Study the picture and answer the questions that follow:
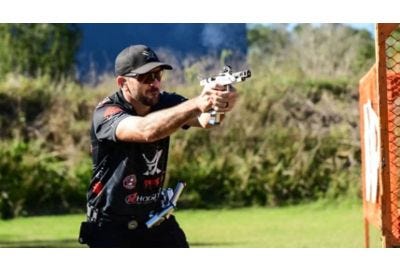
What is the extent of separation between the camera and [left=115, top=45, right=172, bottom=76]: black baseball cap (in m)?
6.02

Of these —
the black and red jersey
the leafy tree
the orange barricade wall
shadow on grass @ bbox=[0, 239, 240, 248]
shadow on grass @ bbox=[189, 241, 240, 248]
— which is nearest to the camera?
the black and red jersey

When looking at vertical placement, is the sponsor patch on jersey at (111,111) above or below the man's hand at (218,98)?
below

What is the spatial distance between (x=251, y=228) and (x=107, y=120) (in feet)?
28.7

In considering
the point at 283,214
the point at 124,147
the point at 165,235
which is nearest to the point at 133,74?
the point at 124,147

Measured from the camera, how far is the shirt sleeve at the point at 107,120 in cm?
593

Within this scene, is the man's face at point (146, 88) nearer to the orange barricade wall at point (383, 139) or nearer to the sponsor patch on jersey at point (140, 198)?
the sponsor patch on jersey at point (140, 198)

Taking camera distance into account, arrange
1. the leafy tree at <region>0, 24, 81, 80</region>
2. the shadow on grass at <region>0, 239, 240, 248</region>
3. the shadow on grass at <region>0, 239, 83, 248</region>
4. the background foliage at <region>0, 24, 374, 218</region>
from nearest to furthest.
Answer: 1. the shadow on grass at <region>0, 239, 240, 248</region>
2. the shadow on grass at <region>0, 239, 83, 248</region>
3. the background foliage at <region>0, 24, 374, 218</region>
4. the leafy tree at <region>0, 24, 81, 80</region>

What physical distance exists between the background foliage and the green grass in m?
0.57

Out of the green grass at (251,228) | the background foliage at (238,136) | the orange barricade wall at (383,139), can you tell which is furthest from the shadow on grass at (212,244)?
the background foliage at (238,136)

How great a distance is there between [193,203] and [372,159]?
9.15 m

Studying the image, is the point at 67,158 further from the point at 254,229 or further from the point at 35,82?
the point at 254,229

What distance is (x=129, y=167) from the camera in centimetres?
614

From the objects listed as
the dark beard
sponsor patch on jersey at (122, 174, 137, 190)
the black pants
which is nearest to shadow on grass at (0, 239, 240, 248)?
the black pants

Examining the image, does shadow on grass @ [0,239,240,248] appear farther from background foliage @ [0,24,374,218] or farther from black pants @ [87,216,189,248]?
black pants @ [87,216,189,248]
